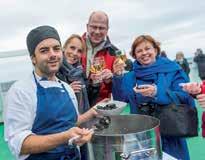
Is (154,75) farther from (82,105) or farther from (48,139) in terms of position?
(48,139)

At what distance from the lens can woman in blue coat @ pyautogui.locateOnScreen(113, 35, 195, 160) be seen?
1892 mm

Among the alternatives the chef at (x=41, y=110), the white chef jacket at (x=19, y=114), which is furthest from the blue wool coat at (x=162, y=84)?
the white chef jacket at (x=19, y=114)

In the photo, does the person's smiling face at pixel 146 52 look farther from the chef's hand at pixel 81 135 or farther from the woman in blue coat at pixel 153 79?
the chef's hand at pixel 81 135

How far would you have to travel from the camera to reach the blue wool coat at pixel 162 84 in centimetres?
189

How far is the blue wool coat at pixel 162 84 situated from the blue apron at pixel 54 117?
24.5 inches

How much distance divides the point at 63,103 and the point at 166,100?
689 millimetres

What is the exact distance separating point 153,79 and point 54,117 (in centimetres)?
79

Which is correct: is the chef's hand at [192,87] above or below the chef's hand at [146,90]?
above

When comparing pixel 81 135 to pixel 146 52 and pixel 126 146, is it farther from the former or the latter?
pixel 146 52

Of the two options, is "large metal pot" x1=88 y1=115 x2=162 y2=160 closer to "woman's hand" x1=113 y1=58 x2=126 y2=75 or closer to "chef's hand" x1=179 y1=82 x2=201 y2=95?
"chef's hand" x1=179 y1=82 x2=201 y2=95

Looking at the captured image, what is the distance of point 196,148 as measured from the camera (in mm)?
3562

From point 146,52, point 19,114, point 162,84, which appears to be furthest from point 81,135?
point 146,52

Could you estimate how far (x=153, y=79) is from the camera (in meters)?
1.95

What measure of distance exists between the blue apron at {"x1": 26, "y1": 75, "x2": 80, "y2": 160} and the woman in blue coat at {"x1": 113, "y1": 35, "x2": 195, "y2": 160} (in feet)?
1.89
